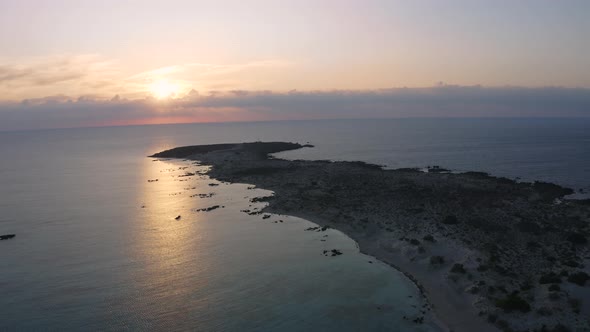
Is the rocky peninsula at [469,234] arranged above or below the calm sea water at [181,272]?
above

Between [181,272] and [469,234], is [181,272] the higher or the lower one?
the lower one

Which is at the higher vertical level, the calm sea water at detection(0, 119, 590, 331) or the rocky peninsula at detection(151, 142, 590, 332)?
the rocky peninsula at detection(151, 142, 590, 332)

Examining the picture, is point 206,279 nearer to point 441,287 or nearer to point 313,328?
point 313,328

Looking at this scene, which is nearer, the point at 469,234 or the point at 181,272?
the point at 181,272

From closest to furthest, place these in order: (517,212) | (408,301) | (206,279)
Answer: (408,301), (206,279), (517,212)

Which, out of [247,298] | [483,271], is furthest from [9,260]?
[483,271]

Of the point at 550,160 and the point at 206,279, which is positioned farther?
the point at 550,160

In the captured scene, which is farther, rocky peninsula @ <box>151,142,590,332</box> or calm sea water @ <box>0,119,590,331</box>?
calm sea water @ <box>0,119,590,331</box>

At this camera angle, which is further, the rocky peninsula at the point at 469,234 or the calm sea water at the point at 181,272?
the calm sea water at the point at 181,272
